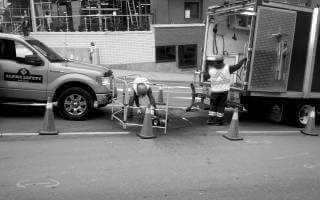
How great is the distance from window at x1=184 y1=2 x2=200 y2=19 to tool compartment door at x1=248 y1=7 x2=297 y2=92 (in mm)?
19773

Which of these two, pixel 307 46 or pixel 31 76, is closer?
pixel 31 76

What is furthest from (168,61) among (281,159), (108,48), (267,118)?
(281,159)

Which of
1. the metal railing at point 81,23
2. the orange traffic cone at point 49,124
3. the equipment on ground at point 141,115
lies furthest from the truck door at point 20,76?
the metal railing at point 81,23

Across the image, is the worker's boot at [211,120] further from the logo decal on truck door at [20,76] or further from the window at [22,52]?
the window at [22,52]

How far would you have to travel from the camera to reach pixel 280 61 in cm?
1098

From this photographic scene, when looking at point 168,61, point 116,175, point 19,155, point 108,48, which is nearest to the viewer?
point 116,175

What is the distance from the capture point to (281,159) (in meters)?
8.27

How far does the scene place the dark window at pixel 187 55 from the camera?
1189 inches

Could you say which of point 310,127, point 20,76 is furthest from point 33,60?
point 310,127

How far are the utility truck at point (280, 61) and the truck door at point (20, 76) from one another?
4.01 m

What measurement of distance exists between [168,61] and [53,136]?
21.1 metres

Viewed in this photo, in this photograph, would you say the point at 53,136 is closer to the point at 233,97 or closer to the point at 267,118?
the point at 233,97

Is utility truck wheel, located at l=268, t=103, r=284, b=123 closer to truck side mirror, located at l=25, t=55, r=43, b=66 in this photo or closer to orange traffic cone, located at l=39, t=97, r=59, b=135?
orange traffic cone, located at l=39, t=97, r=59, b=135

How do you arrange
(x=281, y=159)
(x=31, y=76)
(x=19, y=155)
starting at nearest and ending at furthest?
(x=19, y=155)
(x=281, y=159)
(x=31, y=76)
